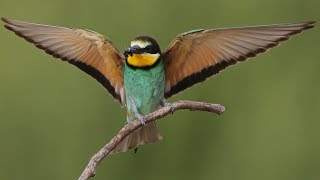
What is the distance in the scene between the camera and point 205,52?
81.6 inches

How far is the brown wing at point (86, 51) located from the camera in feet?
6.59

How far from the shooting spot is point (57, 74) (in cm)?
329

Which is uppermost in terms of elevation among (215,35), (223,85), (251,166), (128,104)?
(215,35)

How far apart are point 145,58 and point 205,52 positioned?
0.14 m

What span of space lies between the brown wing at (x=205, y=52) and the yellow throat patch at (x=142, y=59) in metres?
0.04

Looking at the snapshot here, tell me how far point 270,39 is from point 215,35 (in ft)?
0.62

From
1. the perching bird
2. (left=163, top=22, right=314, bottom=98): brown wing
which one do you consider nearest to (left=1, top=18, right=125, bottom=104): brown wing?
the perching bird

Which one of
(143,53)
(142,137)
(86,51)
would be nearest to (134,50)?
(143,53)

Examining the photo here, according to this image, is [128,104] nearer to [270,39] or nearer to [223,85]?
[270,39]

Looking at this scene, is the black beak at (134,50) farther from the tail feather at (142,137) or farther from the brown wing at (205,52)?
the tail feather at (142,137)

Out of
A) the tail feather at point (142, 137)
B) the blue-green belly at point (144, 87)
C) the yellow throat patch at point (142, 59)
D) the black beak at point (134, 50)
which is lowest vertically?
the tail feather at point (142, 137)

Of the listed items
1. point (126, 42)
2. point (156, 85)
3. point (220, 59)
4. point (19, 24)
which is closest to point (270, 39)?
point (220, 59)

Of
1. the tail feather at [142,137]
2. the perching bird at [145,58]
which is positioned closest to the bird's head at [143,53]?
the perching bird at [145,58]

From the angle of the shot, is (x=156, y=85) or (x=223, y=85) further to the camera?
(x=223, y=85)
